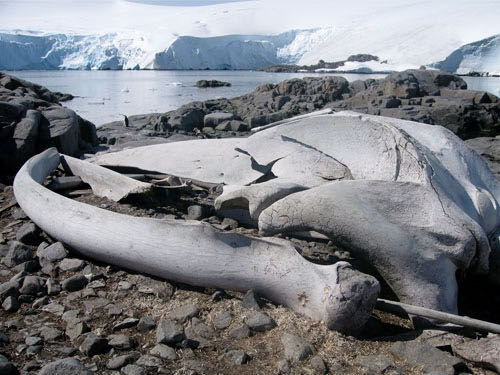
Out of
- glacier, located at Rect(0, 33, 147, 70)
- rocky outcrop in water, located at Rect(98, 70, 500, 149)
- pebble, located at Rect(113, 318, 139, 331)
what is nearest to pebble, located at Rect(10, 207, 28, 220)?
pebble, located at Rect(113, 318, 139, 331)

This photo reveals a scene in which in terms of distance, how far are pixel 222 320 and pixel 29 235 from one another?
174cm

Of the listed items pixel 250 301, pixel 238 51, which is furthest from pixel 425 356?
pixel 238 51

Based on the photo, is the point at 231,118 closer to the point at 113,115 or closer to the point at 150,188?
the point at 113,115

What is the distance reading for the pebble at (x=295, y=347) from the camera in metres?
2.02

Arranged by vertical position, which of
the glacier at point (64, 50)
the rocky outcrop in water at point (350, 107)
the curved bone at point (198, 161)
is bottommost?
the rocky outcrop in water at point (350, 107)

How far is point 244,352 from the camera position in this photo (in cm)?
203

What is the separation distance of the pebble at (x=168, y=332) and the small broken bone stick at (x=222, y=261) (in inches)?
14.1

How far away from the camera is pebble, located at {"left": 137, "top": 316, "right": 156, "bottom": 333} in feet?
7.38

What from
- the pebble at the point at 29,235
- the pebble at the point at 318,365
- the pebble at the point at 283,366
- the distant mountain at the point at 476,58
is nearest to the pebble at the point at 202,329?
the pebble at the point at 283,366

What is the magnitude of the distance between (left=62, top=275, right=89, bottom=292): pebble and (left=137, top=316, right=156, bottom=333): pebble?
59cm

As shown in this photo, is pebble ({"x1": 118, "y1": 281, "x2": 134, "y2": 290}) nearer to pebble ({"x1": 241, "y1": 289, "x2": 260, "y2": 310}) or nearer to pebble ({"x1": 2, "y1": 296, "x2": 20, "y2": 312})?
pebble ({"x1": 2, "y1": 296, "x2": 20, "y2": 312})

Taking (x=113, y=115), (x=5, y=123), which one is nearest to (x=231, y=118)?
(x=113, y=115)

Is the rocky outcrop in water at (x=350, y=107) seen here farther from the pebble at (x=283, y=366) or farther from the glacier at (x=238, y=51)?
the glacier at (x=238, y=51)

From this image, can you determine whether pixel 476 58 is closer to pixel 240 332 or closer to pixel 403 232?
pixel 403 232
